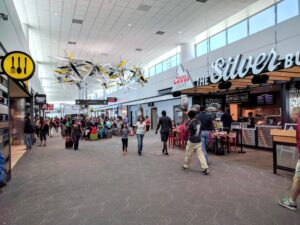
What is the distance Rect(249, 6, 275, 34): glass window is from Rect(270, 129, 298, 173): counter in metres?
6.18

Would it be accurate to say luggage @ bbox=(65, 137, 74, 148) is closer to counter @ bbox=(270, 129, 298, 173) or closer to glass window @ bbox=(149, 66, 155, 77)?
counter @ bbox=(270, 129, 298, 173)

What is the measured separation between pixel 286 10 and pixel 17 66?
9268mm

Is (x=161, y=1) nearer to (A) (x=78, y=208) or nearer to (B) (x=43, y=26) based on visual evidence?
(B) (x=43, y=26)

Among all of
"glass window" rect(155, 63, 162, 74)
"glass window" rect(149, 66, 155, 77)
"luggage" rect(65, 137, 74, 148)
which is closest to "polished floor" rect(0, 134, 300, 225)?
"luggage" rect(65, 137, 74, 148)

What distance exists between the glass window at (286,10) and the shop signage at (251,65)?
3.04 metres

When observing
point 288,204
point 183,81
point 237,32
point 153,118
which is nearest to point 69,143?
point 183,81

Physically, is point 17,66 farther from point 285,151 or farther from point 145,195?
point 285,151

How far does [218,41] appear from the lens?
1268cm

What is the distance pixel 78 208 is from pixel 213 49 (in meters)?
11.4

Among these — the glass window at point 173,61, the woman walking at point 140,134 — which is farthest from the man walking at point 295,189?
the glass window at point 173,61

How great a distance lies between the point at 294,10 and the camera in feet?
27.9

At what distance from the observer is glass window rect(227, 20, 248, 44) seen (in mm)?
11023

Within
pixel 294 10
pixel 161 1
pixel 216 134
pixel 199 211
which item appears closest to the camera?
pixel 199 211

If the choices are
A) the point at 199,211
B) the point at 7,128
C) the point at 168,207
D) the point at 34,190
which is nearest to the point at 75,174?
the point at 34,190
